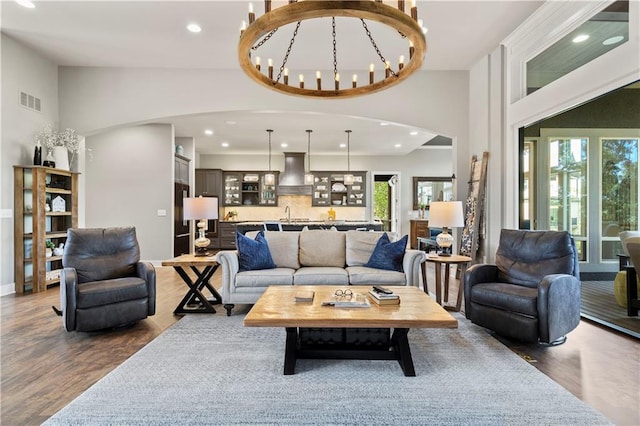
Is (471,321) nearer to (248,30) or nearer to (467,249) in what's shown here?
(467,249)

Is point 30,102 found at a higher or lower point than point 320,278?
higher

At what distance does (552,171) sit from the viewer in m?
5.55

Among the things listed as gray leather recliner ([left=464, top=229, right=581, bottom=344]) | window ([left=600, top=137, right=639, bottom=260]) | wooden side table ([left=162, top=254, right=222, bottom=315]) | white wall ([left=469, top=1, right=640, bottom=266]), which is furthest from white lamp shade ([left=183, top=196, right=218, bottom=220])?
window ([left=600, top=137, right=639, bottom=260])

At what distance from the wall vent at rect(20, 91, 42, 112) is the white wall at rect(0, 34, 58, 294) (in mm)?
51

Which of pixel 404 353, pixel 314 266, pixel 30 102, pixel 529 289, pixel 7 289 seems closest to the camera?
pixel 404 353

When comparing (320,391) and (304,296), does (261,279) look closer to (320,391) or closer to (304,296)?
(304,296)

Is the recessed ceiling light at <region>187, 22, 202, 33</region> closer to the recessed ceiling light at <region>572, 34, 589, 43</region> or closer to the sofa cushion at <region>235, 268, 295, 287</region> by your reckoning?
the sofa cushion at <region>235, 268, 295, 287</region>

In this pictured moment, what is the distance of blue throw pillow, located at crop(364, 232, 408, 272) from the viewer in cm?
394

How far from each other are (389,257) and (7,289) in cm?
502

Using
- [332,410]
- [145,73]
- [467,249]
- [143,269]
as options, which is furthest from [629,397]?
[145,73]

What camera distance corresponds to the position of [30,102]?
5.01 m

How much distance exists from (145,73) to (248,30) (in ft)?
13.8

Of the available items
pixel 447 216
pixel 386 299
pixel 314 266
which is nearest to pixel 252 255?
pixel 314 266

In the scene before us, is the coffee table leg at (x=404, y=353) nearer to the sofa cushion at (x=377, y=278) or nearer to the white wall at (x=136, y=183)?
the sofa cushion at (x=377, y=278)
